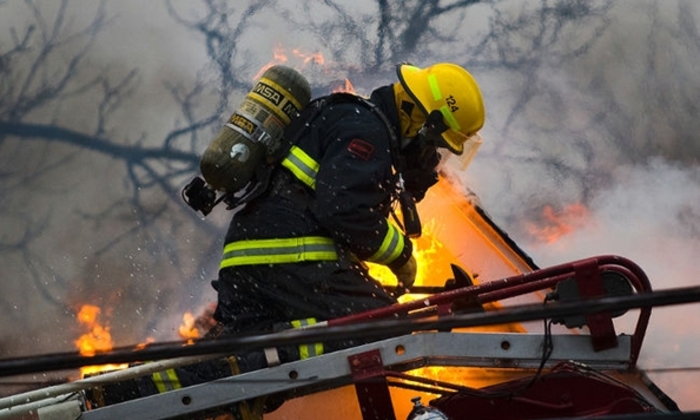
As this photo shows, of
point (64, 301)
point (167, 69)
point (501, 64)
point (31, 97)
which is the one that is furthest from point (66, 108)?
point (501, 64)

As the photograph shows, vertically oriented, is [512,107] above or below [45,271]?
above

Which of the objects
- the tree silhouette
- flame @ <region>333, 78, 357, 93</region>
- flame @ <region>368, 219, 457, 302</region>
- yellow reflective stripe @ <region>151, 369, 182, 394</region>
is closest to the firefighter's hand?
flame @ <region>368, 219, 457, 302</region>

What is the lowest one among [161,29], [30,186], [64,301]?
[64,301]

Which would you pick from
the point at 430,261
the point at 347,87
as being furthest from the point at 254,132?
the point at 347,87

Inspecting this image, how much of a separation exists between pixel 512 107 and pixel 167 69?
115 inches

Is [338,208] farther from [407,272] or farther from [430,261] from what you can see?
[430,261]

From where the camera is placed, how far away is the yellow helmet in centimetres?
532

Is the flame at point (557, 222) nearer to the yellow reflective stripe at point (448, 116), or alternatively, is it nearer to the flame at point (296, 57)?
the flame at point (296, 57)

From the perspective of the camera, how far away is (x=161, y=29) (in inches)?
341

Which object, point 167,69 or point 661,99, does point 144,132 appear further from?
point 661,99

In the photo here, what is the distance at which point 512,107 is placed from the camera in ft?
27.5

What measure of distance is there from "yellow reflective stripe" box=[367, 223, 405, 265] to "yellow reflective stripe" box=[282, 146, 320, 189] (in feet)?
1.52

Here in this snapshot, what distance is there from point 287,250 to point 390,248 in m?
0.53

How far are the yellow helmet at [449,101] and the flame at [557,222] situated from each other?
2654mm
